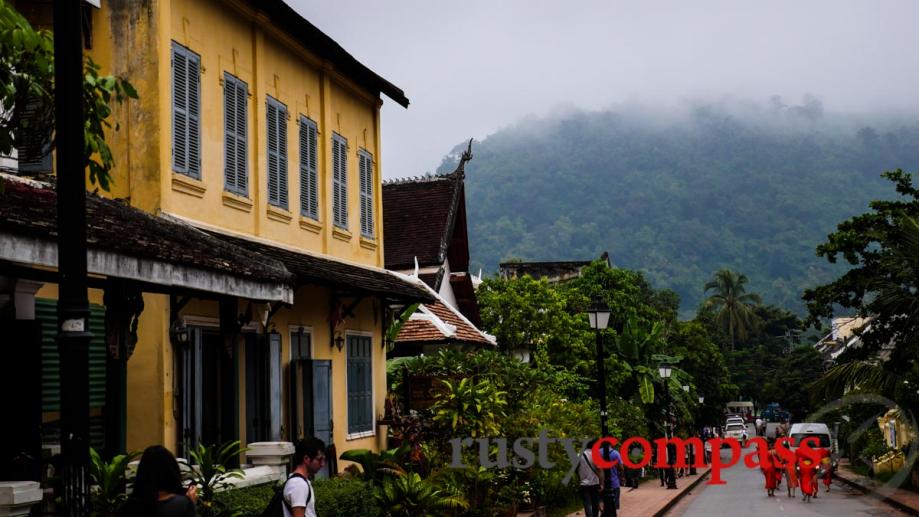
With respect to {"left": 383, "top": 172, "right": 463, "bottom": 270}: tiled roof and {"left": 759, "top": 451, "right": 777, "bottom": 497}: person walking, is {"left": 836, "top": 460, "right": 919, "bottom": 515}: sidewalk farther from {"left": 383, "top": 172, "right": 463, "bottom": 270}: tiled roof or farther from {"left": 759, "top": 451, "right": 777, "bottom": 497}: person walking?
{"left": 383, "top": 172, "right": 463, "bottom": 270}: tiled roof

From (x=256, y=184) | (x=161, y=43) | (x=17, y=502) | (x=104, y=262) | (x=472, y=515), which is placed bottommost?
(x=472, y=515)

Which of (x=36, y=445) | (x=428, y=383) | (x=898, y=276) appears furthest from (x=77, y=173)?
(x=898, y=276)

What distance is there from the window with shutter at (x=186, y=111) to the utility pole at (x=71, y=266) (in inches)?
298

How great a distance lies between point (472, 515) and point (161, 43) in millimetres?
9259

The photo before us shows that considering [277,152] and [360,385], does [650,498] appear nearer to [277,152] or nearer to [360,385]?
[360,385]

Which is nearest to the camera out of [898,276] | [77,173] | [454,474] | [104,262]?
[77,173]

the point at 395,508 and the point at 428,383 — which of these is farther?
the point at 428,383

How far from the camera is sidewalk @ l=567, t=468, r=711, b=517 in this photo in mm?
26203

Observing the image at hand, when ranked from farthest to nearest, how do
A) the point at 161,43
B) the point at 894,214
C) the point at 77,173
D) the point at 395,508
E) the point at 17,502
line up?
the point at 894,214 < the point at 395,508 < the point at 161,43 < the point at 17,502 < the point at 77,173

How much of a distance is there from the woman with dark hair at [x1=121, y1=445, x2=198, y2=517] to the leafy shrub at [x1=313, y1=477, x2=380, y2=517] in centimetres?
641

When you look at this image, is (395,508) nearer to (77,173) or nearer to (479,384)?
(479,384)

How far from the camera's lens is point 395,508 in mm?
16062

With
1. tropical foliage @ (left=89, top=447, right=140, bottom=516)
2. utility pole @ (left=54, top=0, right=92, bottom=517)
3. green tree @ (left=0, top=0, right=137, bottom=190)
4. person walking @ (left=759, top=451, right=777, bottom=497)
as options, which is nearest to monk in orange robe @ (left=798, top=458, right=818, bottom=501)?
person walking @ (left=759, top=451, right=777, bottom=497)

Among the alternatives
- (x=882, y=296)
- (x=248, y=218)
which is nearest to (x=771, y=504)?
(x=882, y=296)
